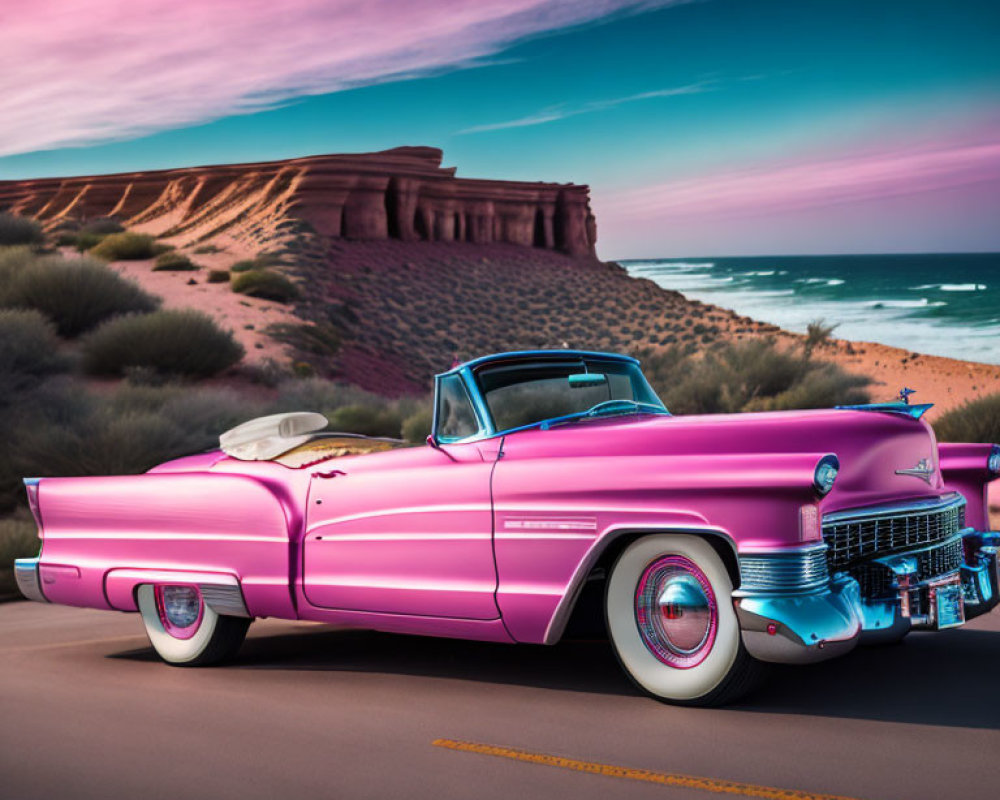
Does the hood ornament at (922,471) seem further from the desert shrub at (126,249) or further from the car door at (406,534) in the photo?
the desert shrub at (126,249)

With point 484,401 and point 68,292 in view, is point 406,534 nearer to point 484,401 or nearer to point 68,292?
point 484,401

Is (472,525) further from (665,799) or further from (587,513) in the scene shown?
(665,799)

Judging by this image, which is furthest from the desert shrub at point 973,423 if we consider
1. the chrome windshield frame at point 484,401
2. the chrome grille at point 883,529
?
the chrome windshield frame at point 484,401

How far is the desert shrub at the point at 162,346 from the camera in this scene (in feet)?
93.7

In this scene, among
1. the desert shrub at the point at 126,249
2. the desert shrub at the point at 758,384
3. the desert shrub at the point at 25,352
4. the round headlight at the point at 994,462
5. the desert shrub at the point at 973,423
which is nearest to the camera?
the round headlight at the point at 994,462

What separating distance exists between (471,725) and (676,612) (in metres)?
1.04

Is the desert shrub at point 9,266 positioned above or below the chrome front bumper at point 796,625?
above

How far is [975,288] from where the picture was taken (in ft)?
320

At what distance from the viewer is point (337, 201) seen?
8369 cm

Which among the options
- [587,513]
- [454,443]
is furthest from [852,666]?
[454,443]

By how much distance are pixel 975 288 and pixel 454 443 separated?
328 feet


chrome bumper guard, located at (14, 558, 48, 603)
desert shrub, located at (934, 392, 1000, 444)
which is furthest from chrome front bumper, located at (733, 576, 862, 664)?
desert shrub, located at (934, 392, 1000, 444)

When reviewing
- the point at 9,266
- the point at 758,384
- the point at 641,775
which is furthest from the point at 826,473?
the point at 9,266

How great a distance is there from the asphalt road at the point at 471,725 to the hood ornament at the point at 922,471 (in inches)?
39.2
